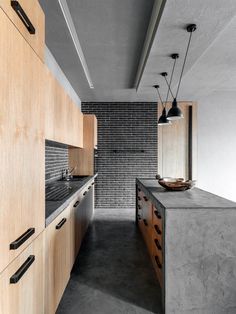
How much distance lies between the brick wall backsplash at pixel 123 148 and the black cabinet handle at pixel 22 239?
5.12m

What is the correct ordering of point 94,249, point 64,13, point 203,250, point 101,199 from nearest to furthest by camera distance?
1. point 203,250
2. point 64,13
3. point 94,249
4. point 101,199

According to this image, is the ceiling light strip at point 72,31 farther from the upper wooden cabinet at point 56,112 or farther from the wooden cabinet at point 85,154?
the wooden cabinet at point 85,154

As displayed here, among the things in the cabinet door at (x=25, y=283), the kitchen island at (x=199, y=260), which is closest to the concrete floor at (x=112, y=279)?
the kitchen island at (x=199, y=260)

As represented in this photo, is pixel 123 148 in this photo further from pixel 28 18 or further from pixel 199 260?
pixel 28 18

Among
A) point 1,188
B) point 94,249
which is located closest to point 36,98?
point 1,188

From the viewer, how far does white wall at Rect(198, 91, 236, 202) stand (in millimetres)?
6355

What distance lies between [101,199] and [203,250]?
180 inches

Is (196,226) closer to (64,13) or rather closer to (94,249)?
(94,249)

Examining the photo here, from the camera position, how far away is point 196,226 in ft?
6.48

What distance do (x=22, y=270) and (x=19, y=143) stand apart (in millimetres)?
584

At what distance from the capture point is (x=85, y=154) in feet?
17.0

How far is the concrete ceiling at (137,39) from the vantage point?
232cm

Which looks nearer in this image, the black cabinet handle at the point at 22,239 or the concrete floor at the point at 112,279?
the black cabinet handle at the point at 22,239

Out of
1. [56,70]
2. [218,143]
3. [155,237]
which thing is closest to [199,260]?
[155,237]
